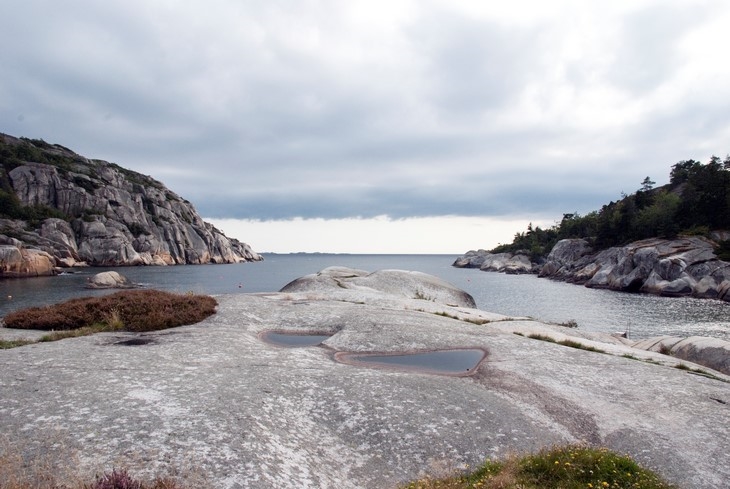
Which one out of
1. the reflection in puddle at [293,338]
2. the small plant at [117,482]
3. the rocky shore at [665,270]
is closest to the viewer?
the small plant at [117,482]

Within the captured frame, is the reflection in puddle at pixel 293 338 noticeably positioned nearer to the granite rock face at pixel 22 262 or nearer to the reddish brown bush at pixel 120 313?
the reddish brown bush at pixel 120 313

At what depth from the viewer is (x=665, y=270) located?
97062mm

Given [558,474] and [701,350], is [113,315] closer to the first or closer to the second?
[558,474]

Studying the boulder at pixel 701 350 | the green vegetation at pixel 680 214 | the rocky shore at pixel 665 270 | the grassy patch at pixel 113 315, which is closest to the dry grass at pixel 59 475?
the grassy patch at pixel 113 315

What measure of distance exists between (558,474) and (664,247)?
122m

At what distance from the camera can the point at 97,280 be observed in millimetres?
83062

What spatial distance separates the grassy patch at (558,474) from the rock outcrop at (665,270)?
315 feet

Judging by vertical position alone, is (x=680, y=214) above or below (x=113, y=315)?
above

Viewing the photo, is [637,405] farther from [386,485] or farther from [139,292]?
[139,292]

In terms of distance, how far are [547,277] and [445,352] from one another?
150000 millimetres

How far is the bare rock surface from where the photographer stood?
845 cm

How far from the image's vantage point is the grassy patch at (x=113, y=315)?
20172mm

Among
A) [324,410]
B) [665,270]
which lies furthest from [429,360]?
[665,270]

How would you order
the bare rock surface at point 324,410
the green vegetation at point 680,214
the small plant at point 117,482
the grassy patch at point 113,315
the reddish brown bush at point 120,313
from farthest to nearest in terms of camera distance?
the green vegetation at point 680,214, the reddish brown bush at point 120,313, the grassy patch at point 113,315, the bare rock surface at point 324,410, the small plant at point 117,482
